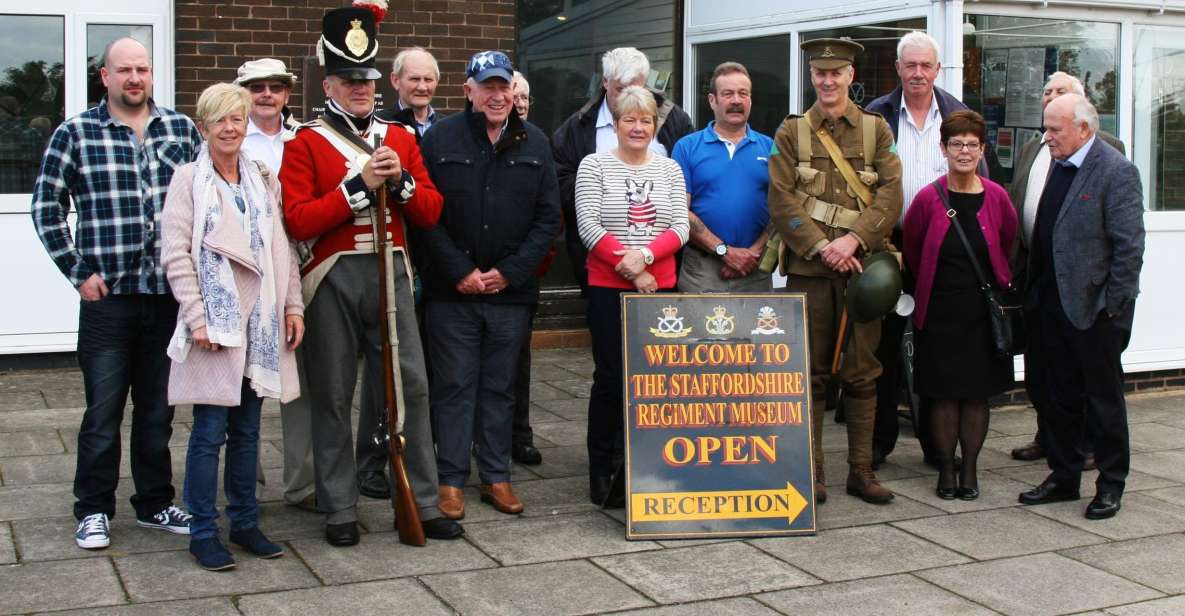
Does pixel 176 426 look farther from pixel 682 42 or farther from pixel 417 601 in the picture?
pixel 682 42

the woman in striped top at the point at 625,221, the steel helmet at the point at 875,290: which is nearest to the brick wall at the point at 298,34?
the woman in striped top at the point at 625,221

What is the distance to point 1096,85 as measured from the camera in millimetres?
9172

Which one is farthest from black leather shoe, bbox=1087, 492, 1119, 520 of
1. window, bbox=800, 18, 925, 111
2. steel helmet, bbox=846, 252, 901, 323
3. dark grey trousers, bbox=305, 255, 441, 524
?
window, bbox=800, 18, 925, 111

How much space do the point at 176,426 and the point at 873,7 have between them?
4.84 meters

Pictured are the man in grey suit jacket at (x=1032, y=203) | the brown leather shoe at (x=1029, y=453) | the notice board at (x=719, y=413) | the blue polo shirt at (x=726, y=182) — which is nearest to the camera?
the notice board at (x=719, y=413)

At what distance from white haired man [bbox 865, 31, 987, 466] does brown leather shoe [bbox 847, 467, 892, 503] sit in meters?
0.68

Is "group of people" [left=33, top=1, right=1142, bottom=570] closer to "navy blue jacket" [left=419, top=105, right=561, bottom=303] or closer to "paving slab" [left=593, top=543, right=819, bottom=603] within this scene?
"navy blue jacket" [left=419, top=105, right=561, bottom=303]

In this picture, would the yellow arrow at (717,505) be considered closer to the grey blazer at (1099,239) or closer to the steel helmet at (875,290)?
the steel helmet at (875,290)

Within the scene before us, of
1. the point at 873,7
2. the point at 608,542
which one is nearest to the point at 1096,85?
the point at 873,7

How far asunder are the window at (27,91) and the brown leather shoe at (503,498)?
4.72 meters

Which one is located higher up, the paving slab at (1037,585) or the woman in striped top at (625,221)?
the woman in striped top at (625,221)

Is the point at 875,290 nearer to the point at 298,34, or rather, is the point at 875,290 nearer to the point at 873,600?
the point at 873,600

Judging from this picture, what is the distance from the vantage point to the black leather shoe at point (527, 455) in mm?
7168

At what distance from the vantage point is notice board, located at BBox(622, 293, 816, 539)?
593 centimetres
